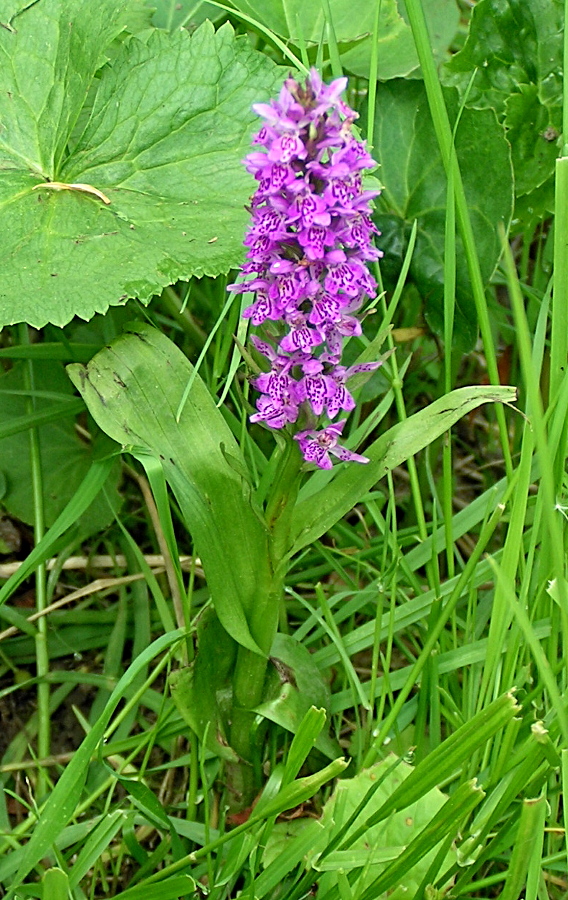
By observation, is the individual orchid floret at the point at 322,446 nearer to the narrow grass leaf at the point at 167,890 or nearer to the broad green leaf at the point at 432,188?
the narrow grass leaf at the point at 167,890

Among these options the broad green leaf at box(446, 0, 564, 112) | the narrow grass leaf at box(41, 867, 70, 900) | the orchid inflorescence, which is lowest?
the narrow grass leaf at box(41, 867, 70, 900)

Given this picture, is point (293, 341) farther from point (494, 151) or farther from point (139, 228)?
point (494, 151)

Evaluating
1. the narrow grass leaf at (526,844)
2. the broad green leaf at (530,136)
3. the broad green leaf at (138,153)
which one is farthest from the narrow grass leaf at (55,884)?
the broad green leaf at (530,136)

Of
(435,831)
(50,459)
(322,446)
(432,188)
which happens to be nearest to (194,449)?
(322,446)

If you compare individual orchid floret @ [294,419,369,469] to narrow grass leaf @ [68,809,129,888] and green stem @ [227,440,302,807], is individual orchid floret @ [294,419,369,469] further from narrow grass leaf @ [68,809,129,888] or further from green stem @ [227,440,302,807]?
narrow grass leaf @ [68,809,129,888]

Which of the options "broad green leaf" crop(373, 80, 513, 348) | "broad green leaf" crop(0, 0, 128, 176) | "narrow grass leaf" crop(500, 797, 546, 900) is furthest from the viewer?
"broad green leaf" crop(373, 80, 513, 348)

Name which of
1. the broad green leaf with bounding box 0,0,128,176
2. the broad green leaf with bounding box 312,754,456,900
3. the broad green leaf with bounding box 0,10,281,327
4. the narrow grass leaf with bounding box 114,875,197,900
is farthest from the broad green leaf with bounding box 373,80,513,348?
the narrow grass leaf with bounding box 114,875,197,900
